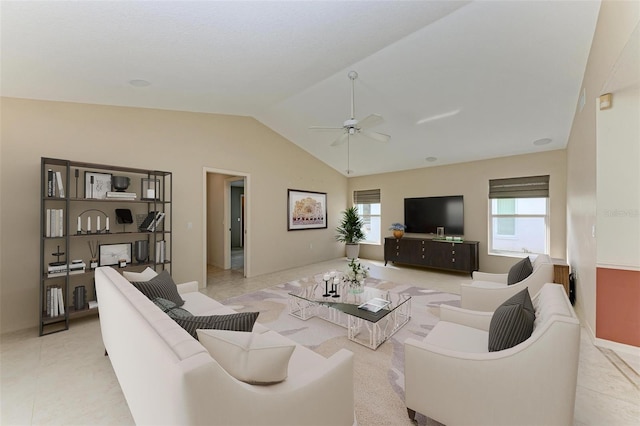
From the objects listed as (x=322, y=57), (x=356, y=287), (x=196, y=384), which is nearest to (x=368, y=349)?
(x=356, y=287)

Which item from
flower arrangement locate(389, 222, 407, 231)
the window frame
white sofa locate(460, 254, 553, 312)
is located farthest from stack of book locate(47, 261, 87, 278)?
the window frame

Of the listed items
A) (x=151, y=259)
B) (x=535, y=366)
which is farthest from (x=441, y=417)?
(x=151, y=259)

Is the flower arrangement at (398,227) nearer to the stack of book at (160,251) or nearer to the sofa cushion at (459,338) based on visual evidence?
the sofa cushion at (459,338)

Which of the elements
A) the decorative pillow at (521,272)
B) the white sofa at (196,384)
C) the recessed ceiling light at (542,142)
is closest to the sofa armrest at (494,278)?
the decorative pillow at (521,272)

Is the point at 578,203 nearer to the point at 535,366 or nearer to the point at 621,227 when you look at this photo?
the point at 621,227

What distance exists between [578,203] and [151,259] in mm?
5983

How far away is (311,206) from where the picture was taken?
682cm

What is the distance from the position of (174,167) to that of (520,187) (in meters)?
6.40

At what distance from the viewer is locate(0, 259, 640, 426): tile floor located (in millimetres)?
1779

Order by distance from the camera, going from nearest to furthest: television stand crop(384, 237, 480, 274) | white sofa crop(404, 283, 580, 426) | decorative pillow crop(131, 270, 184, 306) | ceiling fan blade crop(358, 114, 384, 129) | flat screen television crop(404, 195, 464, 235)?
white sofa crop(404, 283, 580, 426), decorative pillow crop(131, 270, 184, 306), ceiling fan blade crop(358, 114, 384, 129), television stand crop(384, 237, 480, 274), flat screen television crop(404, 195, 464, 235)

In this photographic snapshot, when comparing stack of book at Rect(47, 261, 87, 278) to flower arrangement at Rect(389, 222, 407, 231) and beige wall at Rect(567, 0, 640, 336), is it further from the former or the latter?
flower arrangement at Rect(389, 222, 407, 231)

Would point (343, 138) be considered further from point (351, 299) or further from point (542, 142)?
point (542, 142)

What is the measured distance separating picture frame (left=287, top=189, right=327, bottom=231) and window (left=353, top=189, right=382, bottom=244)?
4.13ft

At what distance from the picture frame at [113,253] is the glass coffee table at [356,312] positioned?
2.35 meters
